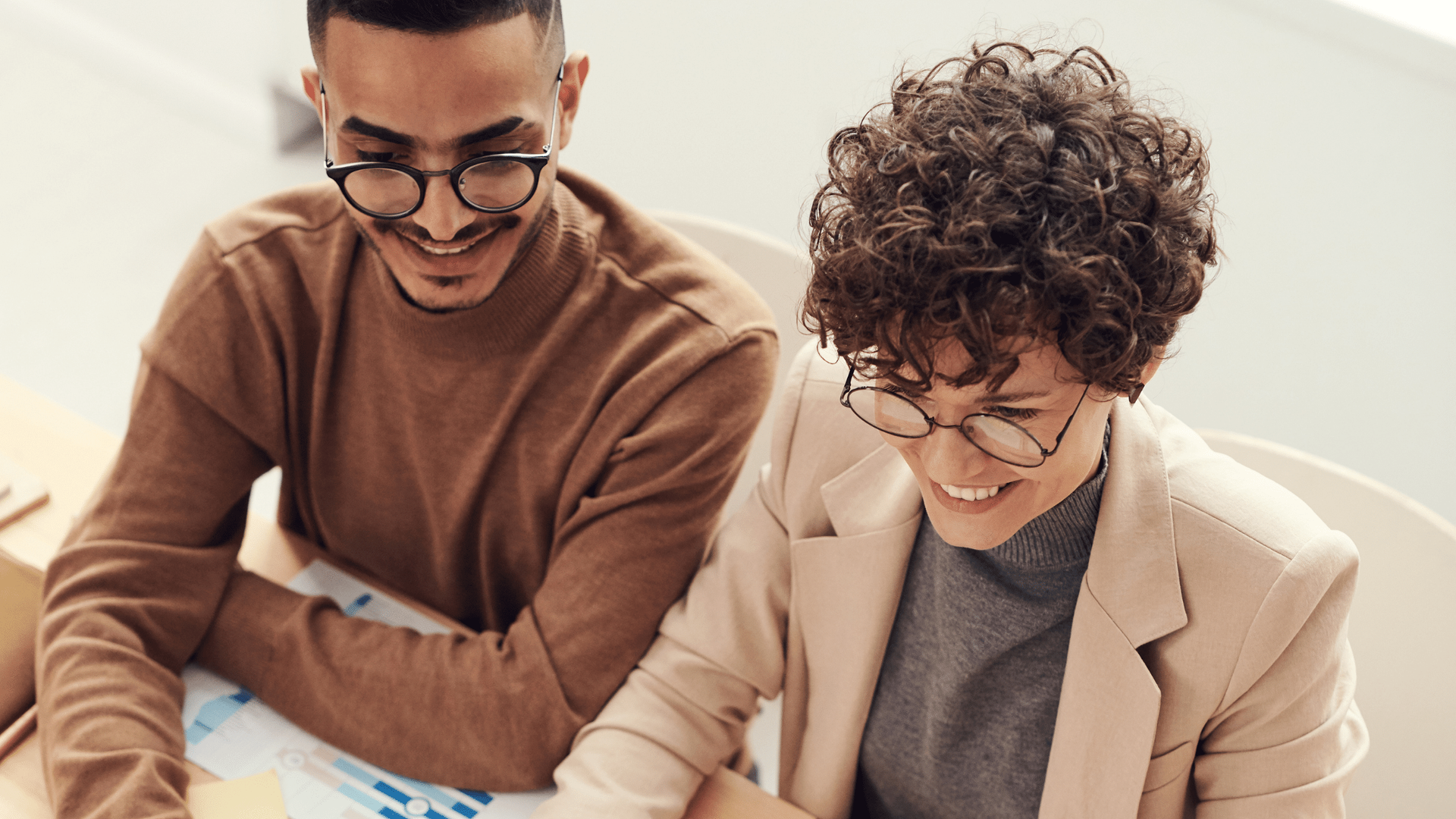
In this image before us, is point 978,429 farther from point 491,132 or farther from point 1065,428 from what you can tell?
point 491,132

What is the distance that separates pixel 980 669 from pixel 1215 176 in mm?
1180

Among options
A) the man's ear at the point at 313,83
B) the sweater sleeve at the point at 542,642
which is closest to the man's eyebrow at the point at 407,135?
the man's ear at the point at 313,83

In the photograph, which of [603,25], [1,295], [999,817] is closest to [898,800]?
[999,817]

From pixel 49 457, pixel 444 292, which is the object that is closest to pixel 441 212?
pixel 444 292

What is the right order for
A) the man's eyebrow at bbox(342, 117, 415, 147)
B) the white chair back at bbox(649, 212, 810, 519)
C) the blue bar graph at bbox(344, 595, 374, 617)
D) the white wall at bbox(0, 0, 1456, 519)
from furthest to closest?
1. the white wall at bbox(0, 0, 1456, 519)
2. the white chair back at bbox(649, 212, 810, 519)
3. the blue bar graph at bbox(344, 595, 374, 617)
4. the man's eyebrow at bbox(342, 117, 415, 147)

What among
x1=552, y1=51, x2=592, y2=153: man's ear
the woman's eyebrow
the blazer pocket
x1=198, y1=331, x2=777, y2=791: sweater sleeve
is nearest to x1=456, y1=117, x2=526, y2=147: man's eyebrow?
x1=552, y1=51, x2=592, y2=153: man's ear

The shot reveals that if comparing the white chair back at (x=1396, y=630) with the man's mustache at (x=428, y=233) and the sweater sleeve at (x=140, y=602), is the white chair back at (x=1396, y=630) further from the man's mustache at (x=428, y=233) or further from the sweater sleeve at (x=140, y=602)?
the sweater sleeve at (x=140, y=602)

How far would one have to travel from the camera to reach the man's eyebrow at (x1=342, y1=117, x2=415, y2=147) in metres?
1.17

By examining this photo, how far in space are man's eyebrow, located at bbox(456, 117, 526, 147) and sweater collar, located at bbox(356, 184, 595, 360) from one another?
0.16m

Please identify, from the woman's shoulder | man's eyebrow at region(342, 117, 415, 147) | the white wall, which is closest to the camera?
the woman's shoulder

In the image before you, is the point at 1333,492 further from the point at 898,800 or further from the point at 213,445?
the point at 213,445

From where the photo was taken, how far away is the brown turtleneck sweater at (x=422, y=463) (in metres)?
1.31

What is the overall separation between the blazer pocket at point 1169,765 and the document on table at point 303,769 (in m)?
0.65

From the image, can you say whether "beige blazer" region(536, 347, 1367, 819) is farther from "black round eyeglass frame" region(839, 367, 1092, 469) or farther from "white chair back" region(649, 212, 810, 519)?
"white chair back" region(649, 212, 810, 519)
